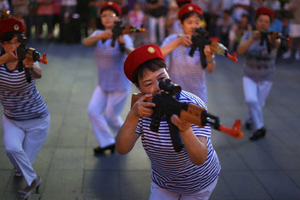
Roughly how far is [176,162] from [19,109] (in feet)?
7.85

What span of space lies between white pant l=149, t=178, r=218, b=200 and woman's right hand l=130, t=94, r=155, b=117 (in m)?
0.85

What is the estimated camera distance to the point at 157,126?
2818 mm

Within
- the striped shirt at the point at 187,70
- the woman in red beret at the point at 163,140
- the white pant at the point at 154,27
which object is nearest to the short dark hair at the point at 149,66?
the woman in red beret at the point at 163,140

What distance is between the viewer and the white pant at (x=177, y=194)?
3.33 meters

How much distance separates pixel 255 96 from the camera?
23.6ft

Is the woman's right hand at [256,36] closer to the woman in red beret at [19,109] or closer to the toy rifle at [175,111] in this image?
the woman in red beret at [19,109]

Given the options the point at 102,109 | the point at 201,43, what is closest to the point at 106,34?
the point at 102,109

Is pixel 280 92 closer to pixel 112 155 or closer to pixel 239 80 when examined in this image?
pixel 239 80

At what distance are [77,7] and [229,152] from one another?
453 inches

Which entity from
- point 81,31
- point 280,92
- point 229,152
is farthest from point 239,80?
point 81,31

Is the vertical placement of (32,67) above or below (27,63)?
below

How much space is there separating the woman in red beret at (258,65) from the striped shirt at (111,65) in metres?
2.15

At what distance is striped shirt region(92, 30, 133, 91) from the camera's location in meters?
6.17

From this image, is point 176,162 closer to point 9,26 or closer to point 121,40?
point 9,26
